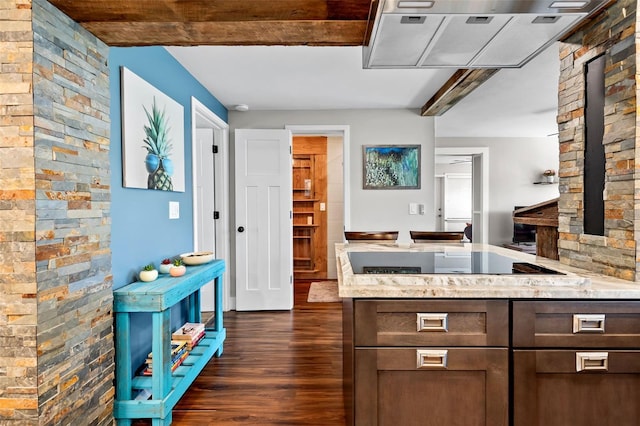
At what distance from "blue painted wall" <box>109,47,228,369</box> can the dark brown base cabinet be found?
1.41m

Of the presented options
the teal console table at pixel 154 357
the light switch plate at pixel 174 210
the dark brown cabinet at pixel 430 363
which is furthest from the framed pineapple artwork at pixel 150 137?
the dark brown cabinet at pixel 430 363

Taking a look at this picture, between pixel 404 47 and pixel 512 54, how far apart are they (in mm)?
524

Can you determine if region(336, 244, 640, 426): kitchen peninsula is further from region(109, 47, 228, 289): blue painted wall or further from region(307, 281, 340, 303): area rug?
region(307, 281, 340, 303): area rug

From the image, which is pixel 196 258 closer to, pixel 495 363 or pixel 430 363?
pixel 430 363

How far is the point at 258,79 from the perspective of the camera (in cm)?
316

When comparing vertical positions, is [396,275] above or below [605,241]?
below

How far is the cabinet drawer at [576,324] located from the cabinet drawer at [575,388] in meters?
0.04

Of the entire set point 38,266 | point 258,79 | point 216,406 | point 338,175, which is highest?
point 258,79

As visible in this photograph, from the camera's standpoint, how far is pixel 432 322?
4.51 feet

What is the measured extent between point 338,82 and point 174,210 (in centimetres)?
181

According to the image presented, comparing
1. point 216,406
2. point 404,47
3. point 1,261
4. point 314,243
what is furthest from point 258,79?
point 314,243

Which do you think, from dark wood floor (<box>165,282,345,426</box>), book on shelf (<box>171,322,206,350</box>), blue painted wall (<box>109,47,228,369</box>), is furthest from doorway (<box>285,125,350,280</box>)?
book on shelf (<box>171,322,206,350</box>)

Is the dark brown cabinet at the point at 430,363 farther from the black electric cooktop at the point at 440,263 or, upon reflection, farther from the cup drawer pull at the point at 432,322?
the black electric cooktop at the point at 440,263

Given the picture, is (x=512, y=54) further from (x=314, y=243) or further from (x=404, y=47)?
(x=314, y=243)
